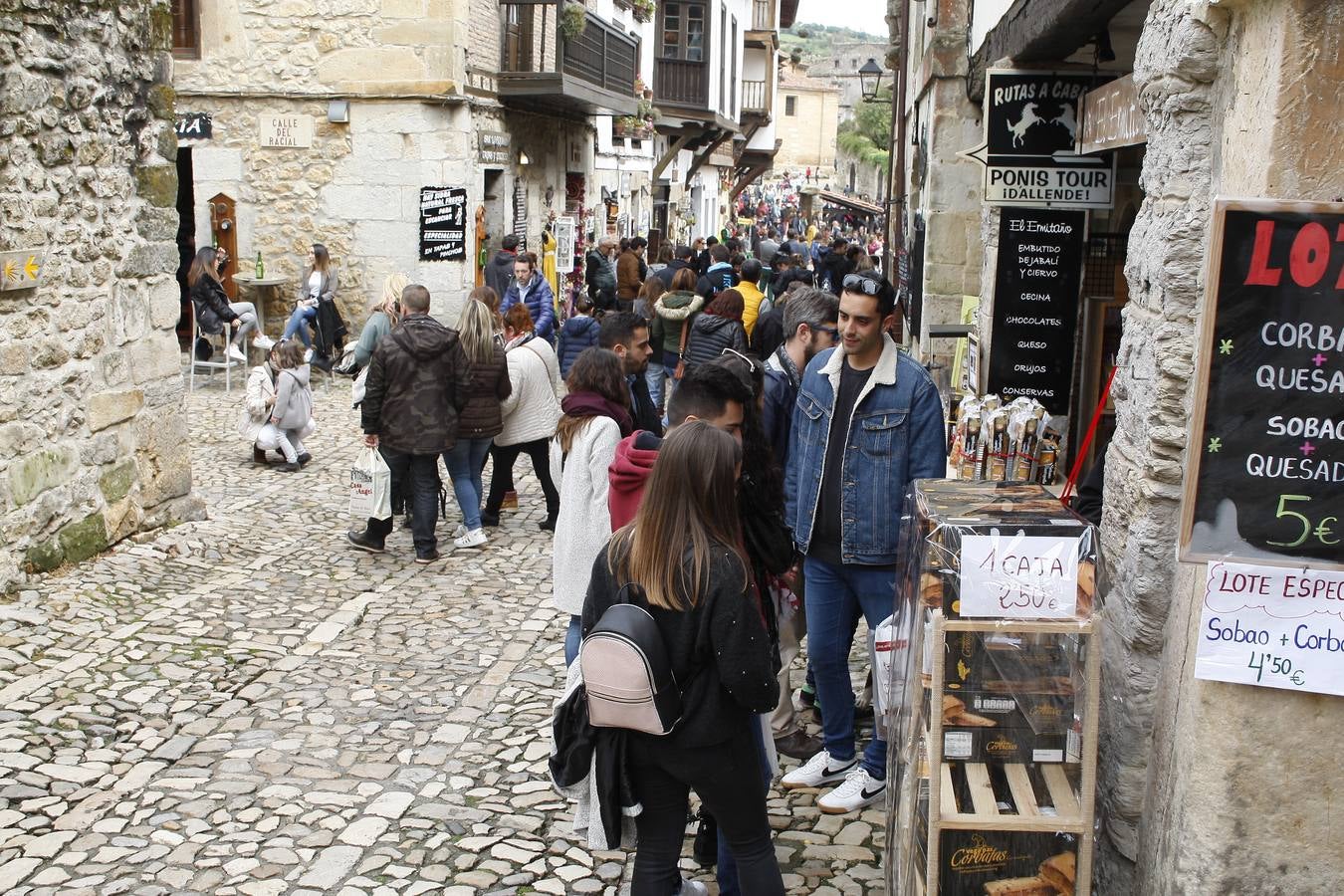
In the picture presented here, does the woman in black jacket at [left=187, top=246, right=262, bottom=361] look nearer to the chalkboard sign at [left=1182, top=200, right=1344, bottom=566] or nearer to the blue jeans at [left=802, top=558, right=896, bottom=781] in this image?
the blue jeans at [left=802, top=558, right=896, bottom=781]

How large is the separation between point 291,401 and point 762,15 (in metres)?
31.9

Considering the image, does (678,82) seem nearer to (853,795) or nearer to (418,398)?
(418,398)

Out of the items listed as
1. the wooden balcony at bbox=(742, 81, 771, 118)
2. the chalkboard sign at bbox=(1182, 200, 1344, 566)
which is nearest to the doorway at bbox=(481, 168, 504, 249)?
the chalkboard sign at bbox=(1182, 200, 1344, 566)

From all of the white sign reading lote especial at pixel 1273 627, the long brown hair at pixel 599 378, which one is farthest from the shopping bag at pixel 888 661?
the long brown hair at pixel 599 378

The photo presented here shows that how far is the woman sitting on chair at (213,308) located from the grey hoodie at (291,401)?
11.6ft

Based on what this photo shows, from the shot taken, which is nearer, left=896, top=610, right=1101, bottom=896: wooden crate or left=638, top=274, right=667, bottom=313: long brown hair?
left=896, top=610, right=1101, bottom=896: wooden crate

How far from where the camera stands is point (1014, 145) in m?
6.72

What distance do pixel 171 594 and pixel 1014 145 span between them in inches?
200

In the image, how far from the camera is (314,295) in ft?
49.5


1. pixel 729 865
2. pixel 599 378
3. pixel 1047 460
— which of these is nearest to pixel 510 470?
pixel 599 378

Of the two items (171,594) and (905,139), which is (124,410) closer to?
(171,594)

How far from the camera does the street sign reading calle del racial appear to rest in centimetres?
661

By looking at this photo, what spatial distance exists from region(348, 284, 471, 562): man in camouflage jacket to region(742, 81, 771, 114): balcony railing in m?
31.0

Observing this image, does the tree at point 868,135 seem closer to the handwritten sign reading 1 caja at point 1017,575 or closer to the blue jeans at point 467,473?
the blue jeans at point 467,473
